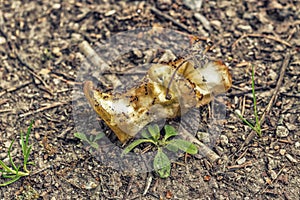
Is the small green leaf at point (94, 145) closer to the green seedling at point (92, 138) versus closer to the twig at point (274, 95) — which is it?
the green seedling at point (92, 138)

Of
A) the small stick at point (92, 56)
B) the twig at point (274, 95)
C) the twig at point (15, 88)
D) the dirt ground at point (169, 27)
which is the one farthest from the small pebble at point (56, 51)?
the twig at point (274, 95)

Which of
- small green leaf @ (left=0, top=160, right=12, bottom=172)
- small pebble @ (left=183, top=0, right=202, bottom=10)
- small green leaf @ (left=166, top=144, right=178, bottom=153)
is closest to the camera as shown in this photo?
small green leaf @ (left=0, top=160, right=12, bottom=172)

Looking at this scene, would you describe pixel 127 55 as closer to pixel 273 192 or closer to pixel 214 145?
pixel 214 145

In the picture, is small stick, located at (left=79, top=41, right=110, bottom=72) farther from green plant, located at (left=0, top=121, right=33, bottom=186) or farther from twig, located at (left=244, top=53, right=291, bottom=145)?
twig, located at (left=244, top=53, right=291, bottom=145)

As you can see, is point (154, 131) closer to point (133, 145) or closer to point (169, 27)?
point (133, 145)

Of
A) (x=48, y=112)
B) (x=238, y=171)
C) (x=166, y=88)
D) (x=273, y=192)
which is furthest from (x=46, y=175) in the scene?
(x=273, y=192)

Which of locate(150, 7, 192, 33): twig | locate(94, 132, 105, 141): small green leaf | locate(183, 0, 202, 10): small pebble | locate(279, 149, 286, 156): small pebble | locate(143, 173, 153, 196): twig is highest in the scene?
locate(183, 0, 202, 10): small pebble

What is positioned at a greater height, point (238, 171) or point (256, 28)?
point (256, 28)

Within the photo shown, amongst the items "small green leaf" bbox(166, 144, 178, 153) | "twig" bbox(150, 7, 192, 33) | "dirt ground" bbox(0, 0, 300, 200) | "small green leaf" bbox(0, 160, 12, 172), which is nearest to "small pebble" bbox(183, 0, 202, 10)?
"dirt ground" bbox(0, 0, 300, 200)
